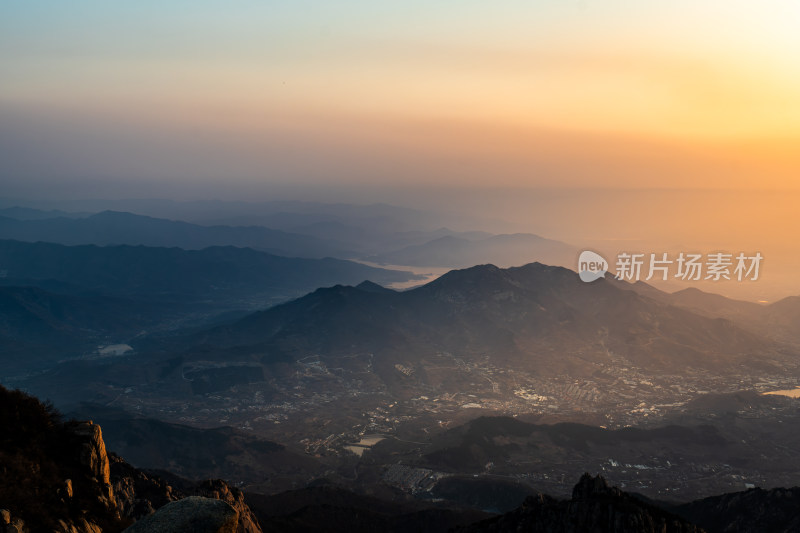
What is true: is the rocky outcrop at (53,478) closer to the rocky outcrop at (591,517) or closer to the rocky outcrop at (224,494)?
the rocky outcrop at (224,494)

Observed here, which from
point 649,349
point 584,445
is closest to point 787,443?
point 584,445

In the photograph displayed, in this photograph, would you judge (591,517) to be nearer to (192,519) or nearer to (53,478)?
(192,519)

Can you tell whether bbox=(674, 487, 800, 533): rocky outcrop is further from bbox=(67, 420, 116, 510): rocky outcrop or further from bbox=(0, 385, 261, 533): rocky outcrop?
bbox=(67, 420, 116, 510): rocky outcrop

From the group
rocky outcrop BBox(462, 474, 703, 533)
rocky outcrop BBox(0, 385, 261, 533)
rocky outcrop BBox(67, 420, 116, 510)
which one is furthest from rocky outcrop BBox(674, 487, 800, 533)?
rocky outcrop BBox(67, 420, 116, 510)

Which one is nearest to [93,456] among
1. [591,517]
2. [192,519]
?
[192,519]

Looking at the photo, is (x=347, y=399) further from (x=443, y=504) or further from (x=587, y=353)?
(x=587, y=353)

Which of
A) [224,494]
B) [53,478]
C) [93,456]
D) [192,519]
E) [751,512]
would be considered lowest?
[224,494]
